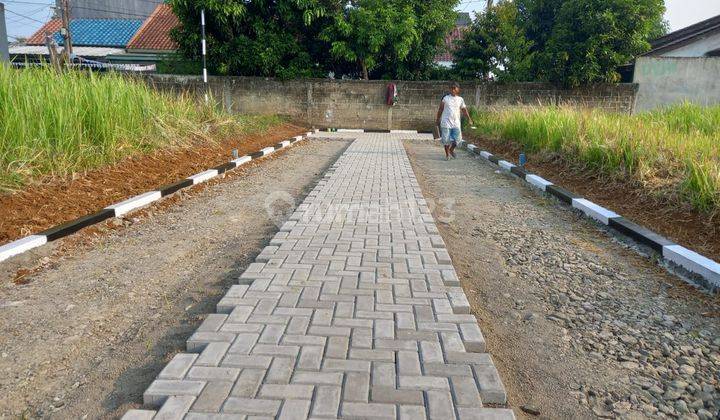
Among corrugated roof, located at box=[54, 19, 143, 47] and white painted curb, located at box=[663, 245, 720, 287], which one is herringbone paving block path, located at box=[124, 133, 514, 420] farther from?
corrugated roof, located at box=[54, 19, 143, 47]

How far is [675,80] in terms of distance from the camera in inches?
723

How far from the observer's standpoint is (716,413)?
6.60 feet

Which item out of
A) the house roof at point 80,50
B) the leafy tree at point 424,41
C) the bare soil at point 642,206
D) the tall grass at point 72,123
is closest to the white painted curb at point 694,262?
the bare soil at point 642,206

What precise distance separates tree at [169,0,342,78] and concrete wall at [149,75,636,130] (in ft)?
2.41

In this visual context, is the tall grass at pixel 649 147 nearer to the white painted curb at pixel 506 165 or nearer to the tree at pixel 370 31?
the white painted curb at pixel 506 165

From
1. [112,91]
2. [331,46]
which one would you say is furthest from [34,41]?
[112,91]

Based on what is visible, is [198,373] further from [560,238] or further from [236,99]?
[236,99]

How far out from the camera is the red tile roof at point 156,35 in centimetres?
2644

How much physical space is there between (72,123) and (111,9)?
36.7 metres

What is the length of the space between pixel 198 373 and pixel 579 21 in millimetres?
20003

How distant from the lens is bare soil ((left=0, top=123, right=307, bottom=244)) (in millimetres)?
4172

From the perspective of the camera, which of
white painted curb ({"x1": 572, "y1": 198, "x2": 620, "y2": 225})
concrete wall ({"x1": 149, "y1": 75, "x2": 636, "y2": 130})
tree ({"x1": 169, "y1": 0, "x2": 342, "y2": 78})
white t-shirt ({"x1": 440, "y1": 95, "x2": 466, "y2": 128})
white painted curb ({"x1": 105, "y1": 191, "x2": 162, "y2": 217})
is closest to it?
white painted curb ({"x1": 105, "y1": 191, "x2": 162, "y2": 217})

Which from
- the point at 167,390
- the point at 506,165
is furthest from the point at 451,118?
the point at 167,390

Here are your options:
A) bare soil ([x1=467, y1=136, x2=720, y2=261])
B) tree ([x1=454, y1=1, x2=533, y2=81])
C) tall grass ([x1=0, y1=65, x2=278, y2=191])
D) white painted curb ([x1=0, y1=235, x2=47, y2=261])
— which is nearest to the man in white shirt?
bare soil ([x1=467, y1=136, x2=720, y2=261])
